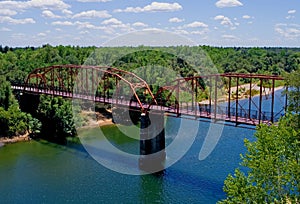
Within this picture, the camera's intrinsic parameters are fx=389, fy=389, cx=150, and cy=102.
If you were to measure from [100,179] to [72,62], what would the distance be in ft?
167

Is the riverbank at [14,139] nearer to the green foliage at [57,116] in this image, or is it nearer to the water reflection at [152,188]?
the green foliage at [57,116]

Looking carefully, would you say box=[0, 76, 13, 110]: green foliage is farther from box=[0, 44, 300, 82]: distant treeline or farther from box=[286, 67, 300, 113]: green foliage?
box=[286, 67, 300, 113]: green foliage

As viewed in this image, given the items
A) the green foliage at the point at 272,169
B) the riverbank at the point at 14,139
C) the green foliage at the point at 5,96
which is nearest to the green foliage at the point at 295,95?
the green foliage at the point at 272,169

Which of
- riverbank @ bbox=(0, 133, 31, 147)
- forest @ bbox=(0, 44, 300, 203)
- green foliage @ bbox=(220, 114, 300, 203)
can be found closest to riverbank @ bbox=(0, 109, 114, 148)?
forest @ bbox=(0, 44, 300, 203)

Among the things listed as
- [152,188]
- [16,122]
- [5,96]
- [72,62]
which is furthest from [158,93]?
[72,62]

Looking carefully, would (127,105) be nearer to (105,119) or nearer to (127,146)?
(127,146)

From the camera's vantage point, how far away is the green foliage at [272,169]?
15.6 meters

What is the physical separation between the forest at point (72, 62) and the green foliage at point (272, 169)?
4286 mm

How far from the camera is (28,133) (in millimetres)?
46781

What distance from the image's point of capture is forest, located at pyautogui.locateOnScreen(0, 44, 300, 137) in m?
47.1

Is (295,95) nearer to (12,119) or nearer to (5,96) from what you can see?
(12,119)

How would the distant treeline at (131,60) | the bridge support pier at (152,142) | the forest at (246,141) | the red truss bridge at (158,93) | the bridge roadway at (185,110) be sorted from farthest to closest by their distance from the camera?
the distant treeline at (131,60) → the bridge support pier at (152,142) → the red truss bridge at (158,93) → the bridge roadway at (185,110) → the forest at (246,141)

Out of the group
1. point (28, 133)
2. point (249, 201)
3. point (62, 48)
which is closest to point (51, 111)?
point (28, 133)

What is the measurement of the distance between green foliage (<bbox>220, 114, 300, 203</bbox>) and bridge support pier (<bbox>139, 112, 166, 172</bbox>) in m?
19.2
